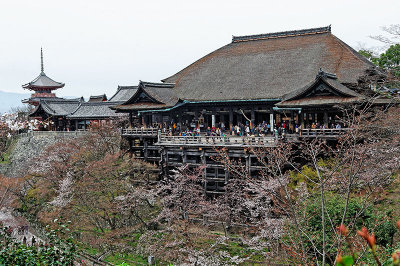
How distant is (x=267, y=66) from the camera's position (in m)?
31.4

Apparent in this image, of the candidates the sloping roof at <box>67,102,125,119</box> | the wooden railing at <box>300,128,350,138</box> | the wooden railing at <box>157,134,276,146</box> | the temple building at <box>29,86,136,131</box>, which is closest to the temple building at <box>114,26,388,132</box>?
the wooden railing at <box>300,128,350,138</box>

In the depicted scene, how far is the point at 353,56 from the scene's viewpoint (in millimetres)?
28250

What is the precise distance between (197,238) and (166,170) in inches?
349

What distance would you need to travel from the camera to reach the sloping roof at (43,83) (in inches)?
2183

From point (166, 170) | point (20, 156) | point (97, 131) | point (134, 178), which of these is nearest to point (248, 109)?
point (166, 170)

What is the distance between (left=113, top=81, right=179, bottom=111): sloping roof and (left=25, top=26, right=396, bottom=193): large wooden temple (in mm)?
88

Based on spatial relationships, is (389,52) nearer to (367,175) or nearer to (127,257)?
(367,175)

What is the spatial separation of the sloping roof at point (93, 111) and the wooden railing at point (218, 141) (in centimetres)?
1497

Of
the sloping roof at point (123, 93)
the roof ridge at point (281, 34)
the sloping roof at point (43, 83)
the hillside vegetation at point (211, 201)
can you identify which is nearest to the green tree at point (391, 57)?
the roof ridge at point (281, 34)

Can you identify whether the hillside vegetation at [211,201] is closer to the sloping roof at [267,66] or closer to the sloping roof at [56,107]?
the sloping roof at [267,66]

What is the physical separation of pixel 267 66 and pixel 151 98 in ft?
33.8

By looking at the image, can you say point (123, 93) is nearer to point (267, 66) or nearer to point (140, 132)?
point (140, 132)

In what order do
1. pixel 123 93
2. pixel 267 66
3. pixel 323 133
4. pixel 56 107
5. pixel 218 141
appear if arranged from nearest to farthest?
pixel 323 133 < pixel 218 141 < pixel 267 66 < pixel 123 93 < pixel 56 107

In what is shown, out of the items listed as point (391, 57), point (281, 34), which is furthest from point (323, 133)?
point (281, 34)
